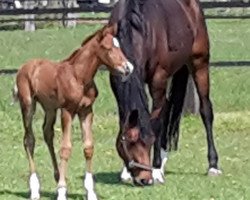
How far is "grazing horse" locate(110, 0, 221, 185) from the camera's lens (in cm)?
855

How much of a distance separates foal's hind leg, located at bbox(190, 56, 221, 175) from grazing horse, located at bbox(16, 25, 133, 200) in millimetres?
2338

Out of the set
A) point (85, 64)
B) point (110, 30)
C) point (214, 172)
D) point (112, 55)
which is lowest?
point (214, 172)

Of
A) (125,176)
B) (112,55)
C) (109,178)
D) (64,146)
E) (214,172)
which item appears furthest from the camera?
(214,172)

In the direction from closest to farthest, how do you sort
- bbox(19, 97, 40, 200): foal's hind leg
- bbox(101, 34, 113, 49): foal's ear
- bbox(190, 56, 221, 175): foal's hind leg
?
bbox(101, 34, 113, 49): foal's ear
bbox(19, 97, 40, 200): foal's hind leg
bbox(190, 56, 221, 175): foal's hind leg

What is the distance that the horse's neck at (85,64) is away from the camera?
25.6ft

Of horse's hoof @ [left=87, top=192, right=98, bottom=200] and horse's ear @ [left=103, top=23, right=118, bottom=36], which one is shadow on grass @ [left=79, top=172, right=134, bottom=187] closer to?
horse's hoof @ [left=87, top=192, right=98, bottom=200]

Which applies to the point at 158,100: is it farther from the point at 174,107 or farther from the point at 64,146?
the point at 64,146

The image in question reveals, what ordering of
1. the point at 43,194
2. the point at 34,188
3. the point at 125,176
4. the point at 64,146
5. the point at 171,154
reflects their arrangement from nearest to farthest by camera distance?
the point at 64,146 → the point at 34,188 → the point at 43,194 → the point at 125,176 → the point at 171,154

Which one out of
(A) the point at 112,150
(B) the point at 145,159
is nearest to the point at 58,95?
(B) the point at 145,159

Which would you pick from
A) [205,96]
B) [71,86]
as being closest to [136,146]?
[71,86]

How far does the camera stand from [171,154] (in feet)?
35.9

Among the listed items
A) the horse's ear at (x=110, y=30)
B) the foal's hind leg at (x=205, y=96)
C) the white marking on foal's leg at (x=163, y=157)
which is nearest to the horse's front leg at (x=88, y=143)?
the horse's ear at (x=110, y=30)

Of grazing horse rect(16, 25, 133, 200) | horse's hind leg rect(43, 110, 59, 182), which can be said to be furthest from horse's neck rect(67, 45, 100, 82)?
horse's hind leg rect(43, 110, 59, 182)

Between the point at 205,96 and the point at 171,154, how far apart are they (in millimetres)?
903
